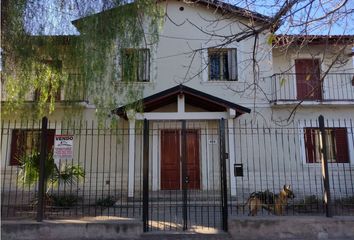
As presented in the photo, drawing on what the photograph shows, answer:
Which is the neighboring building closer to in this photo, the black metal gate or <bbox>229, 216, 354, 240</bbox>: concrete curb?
the black metal gate

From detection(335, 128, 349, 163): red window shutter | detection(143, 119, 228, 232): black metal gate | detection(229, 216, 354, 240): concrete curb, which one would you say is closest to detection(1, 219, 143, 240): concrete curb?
detection(143, 119, 228, 232): black metal gate

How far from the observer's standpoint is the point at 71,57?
725cm

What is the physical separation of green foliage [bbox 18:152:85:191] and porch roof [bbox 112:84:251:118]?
8.21 feet

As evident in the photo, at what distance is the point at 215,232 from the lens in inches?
269

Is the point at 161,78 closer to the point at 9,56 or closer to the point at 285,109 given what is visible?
the point at 285,109

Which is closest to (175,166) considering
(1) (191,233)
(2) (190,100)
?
(2) (190,100)

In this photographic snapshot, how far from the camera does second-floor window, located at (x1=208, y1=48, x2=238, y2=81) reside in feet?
44.8

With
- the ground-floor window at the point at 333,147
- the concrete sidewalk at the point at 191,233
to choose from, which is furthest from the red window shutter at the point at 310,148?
the concrete sidewalk at the point at 191,233

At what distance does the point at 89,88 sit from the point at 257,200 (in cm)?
433

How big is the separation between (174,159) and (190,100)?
224 cm

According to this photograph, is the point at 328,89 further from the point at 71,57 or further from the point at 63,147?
the point at 63,147

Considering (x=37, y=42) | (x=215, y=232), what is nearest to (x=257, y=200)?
(x=215, y=232)

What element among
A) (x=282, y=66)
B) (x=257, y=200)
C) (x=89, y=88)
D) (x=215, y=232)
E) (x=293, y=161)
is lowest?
(x=215, y=232)

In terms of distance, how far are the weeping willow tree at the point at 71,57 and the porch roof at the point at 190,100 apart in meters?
3.65
